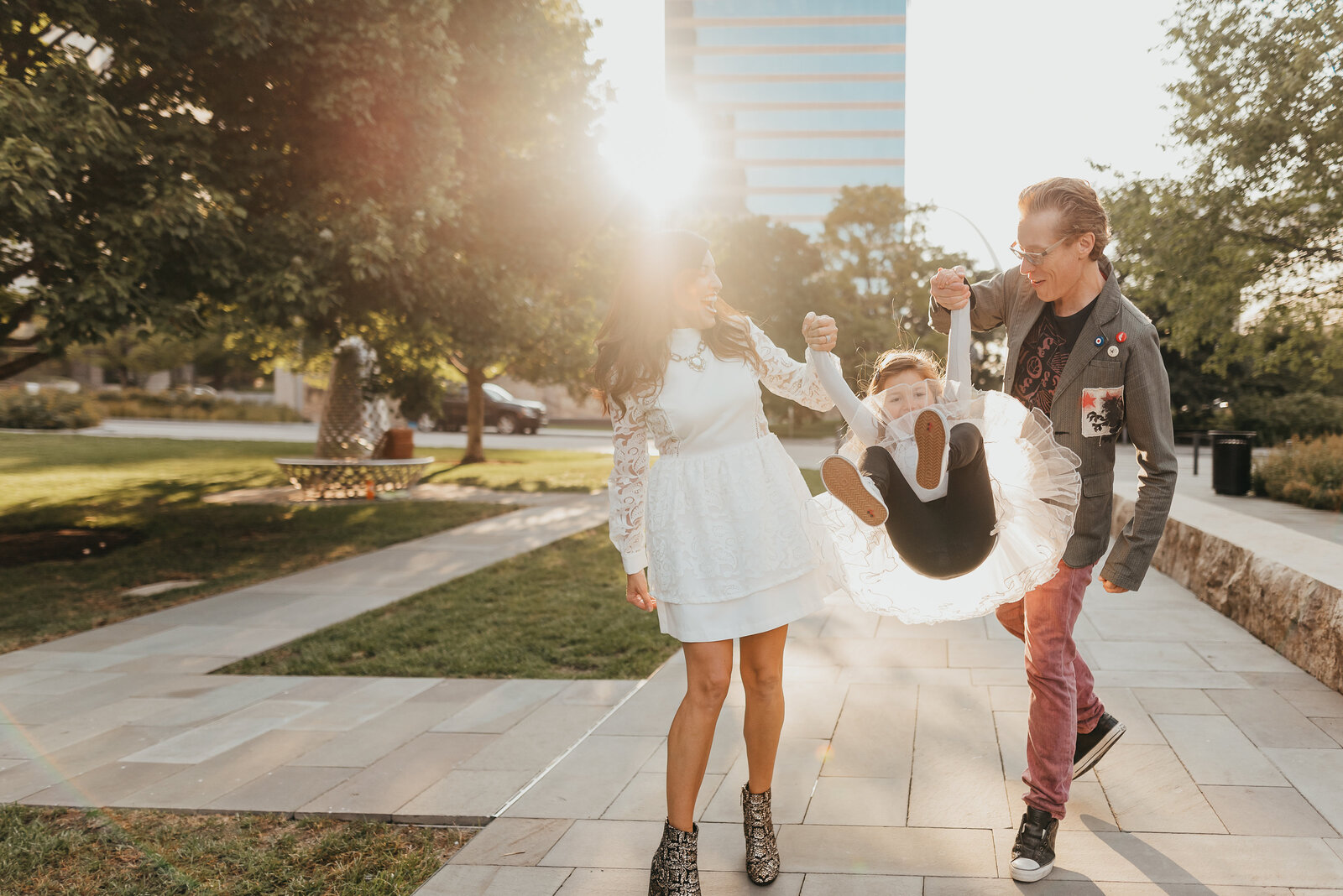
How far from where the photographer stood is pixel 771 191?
80.6 m

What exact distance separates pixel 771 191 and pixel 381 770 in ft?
264

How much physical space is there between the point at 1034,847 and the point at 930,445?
138cm

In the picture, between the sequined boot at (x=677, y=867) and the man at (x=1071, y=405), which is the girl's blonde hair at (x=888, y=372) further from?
the sequined boot at (x=677, y=867)

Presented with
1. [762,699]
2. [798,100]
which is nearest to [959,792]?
[762,699]

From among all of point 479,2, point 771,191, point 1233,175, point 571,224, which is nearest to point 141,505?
point 571,224

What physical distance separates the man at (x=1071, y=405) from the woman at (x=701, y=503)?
2.35ft

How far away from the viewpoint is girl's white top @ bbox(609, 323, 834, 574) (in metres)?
2.82

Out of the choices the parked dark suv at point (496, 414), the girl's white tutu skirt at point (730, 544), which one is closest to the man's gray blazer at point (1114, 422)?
the girl's white tutu skirt at point (730, 544)

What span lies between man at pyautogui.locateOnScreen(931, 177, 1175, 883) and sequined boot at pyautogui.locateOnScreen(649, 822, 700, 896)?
102cm

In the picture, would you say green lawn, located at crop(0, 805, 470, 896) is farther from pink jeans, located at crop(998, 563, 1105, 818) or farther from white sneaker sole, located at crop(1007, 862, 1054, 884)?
pink jeans, located at crop(998, 563, 1105, 818)

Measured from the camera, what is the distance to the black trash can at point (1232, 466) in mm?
15172

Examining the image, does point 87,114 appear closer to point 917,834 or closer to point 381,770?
point 381,770

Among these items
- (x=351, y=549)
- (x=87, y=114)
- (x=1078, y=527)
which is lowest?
(x=351, y=549)

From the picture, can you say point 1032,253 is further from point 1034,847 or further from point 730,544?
point 1034,847
